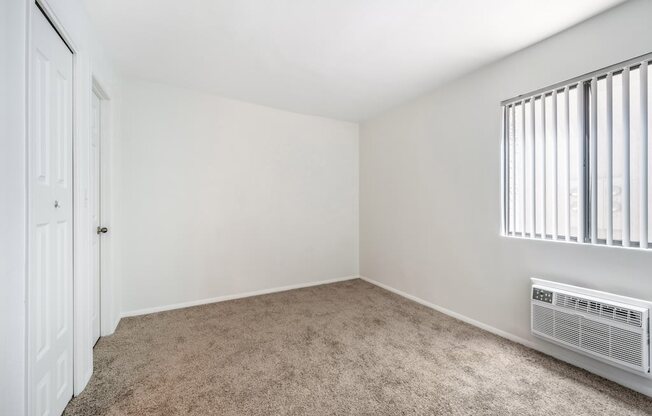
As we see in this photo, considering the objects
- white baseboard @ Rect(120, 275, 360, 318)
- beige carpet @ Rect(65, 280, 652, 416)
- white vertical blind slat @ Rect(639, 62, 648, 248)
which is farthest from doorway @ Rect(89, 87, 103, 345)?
white vertical blind slat @ Rect(639, 62, 648, 248)

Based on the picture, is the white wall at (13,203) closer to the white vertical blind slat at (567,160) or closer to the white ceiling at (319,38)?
the white ceiling at (319,38)

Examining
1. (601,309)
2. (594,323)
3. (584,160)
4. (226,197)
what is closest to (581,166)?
(584,160)

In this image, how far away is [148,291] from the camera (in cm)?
299

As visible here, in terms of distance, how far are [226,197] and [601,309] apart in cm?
358

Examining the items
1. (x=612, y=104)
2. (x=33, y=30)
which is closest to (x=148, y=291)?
(x=33, y=30)

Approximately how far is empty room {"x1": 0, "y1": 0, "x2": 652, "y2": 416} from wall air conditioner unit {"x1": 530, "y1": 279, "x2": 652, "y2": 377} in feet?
0.04

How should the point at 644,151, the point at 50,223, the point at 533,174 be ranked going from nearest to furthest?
the point at 50,223 → the point at 644,151 → the point at 533,174

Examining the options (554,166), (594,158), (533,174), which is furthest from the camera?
(533,174)

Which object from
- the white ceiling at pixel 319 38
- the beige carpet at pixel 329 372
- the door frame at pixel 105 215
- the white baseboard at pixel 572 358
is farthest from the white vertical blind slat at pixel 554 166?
the door frame at pixel 105 215

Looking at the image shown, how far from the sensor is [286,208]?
12.7 ft

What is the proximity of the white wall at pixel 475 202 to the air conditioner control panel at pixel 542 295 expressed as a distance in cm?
14

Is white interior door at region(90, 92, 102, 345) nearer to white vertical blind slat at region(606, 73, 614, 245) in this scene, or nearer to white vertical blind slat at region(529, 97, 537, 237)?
white vertical blind slat at region(529, 97, 537, 237)

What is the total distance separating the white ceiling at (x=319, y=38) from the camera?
1838mm

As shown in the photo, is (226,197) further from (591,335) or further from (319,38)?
(591,335)
